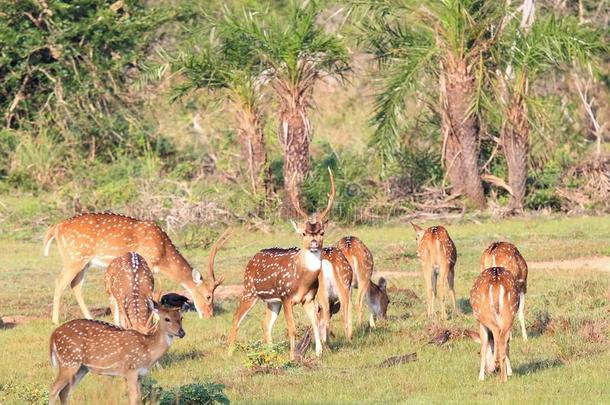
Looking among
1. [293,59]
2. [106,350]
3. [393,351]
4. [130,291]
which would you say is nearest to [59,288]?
[130,291]

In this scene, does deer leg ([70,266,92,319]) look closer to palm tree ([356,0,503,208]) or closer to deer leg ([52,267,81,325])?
deer leg ([52,267,81,325])

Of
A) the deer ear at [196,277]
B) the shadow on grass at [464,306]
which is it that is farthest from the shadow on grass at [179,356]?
the shadow on grass at [464,306]

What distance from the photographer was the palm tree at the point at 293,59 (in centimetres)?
2412

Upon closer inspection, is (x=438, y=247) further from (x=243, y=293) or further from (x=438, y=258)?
(x=243, y=293)

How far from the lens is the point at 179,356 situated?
1410 centimetres

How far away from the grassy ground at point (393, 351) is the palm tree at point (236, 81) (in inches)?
156

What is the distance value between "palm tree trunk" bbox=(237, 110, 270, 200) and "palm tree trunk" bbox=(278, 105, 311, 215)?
38cm

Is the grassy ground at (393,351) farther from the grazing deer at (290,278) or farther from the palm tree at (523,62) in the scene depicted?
the palm tree at (523,62)

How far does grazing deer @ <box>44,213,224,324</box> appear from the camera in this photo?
53.7 feet

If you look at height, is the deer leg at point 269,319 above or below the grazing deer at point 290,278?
below

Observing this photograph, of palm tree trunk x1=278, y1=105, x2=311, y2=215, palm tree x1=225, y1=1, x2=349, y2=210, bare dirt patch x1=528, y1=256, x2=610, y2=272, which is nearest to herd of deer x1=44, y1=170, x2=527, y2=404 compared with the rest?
bare dirt patch x1=528, y1=256, x2=610, y2=272

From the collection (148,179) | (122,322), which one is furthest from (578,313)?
(148,179)

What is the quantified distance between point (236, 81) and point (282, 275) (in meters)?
11.1

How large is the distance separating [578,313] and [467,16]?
9354 mm
